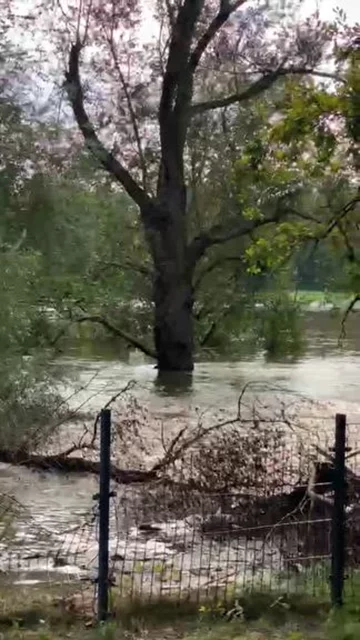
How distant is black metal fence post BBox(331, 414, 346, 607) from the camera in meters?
6.70

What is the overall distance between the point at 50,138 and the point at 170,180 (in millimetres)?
8856

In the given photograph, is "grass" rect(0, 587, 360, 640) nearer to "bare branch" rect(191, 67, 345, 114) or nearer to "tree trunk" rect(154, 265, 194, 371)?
"bare branch" rect(191, 67, 345, 114)

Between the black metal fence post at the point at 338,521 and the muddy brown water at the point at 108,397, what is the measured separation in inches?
90.2

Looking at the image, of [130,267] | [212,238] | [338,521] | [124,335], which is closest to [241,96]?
[212,238]

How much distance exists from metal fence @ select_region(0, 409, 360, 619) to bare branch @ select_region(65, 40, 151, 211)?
50.3ft

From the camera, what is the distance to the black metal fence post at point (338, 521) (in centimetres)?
670

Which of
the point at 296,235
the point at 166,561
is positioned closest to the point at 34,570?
the point at 166,561

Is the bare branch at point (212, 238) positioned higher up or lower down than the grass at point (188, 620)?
higher up

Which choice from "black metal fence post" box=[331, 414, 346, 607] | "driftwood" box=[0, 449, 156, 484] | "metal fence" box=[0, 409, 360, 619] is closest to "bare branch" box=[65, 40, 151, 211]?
"driftwood" box=[0, 449, 156, 484]

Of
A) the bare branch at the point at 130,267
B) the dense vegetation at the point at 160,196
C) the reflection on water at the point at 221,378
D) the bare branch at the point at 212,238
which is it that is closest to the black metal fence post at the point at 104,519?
the dense vegetation at the point at 160,196

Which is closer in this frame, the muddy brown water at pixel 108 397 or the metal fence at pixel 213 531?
the metal fence at pixel 213 531

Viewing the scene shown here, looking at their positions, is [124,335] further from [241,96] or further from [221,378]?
[241,96]

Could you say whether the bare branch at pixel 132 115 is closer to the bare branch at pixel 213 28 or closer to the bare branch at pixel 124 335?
the bare branch at pixel 213 28

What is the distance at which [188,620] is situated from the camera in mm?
6828
